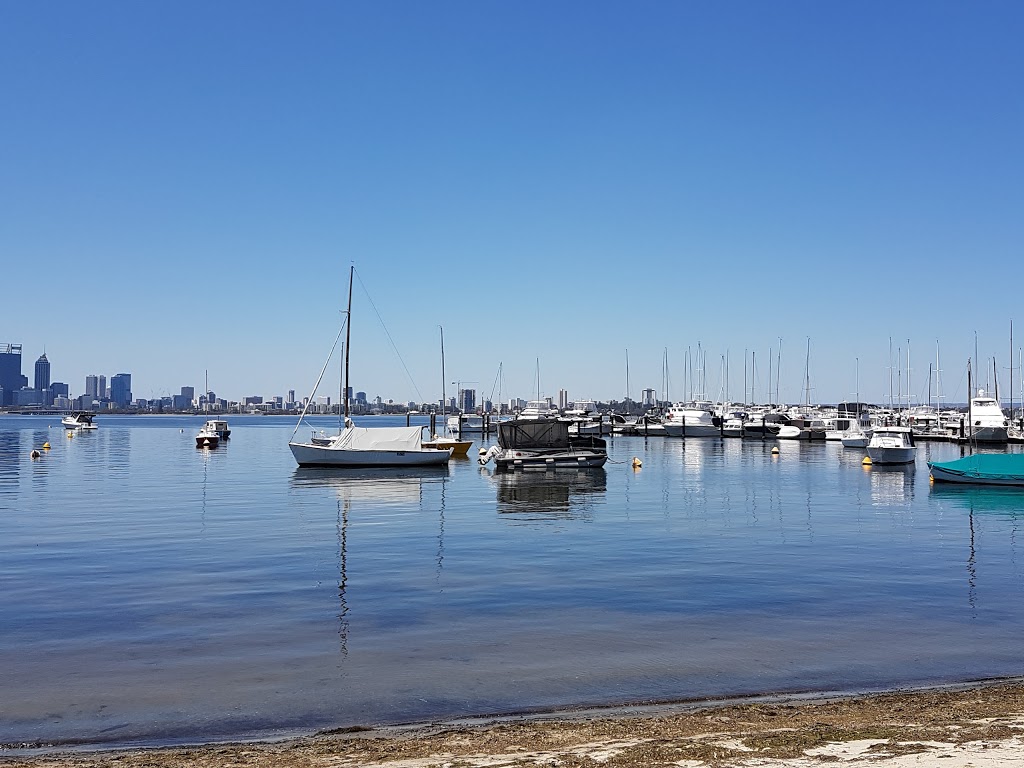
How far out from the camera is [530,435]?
69500 mm

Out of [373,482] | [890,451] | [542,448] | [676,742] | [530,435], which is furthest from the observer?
[890,451]

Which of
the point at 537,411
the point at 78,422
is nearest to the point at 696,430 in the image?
the point at 537,411

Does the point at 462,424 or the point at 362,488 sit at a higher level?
the point at 462,424

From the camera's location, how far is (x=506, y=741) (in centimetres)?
1091

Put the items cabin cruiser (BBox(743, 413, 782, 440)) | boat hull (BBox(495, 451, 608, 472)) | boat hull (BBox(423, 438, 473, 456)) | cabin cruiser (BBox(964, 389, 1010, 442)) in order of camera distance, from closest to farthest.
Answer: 1. boat hull (BBox(495, 451, 608, 472))
2. boat hull (BBox(423, 438, 473, 456))
3. cabin cruiser (BBox(964, 389, 1010, 442))
4. cabin cruiser (BBox(743, 413, 782, 440))

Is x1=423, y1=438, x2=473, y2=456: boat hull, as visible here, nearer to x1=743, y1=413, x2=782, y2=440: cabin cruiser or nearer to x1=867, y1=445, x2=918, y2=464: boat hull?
x1=867, y1=445, x2=918, y2=464: boat hull

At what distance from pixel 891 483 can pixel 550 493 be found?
A: 2401 centimetres

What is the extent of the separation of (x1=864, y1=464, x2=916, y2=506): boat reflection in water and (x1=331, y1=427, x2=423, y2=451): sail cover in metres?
31.9

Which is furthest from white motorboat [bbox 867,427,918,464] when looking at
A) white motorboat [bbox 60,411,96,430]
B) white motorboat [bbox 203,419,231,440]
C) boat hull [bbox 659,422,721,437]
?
white motorboat [bbox 60,411,96,430]

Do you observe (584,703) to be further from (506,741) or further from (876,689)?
(876,689)

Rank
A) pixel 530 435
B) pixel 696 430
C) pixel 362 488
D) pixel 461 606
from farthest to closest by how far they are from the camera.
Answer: pixel 696 430, pixel 530 435, pixel 362 488, pixel 461 606

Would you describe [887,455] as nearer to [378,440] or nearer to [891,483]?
[891,483]

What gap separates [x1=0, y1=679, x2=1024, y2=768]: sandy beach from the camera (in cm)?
984

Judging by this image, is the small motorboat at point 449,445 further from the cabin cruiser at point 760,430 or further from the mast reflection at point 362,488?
the cabin cruiser at point 760,430
